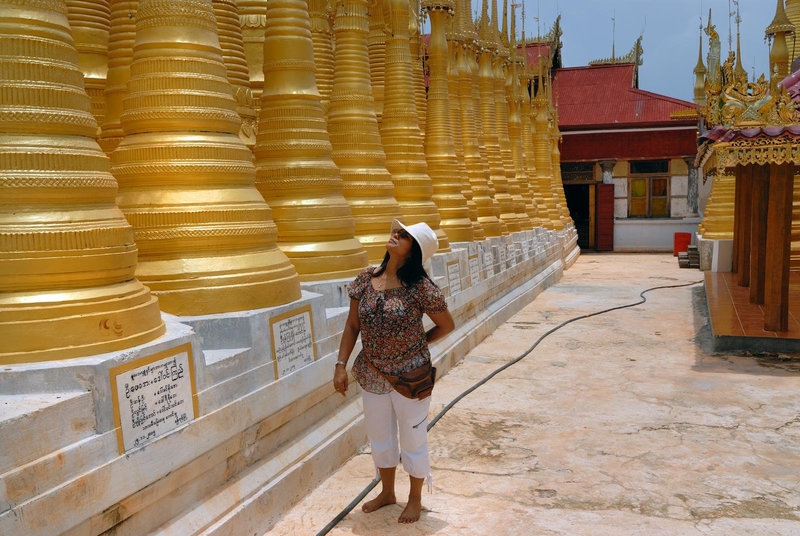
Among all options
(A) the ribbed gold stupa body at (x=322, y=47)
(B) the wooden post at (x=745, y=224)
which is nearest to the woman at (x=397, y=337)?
(A) the ribbed gold stupa body at (x=322, y=47)

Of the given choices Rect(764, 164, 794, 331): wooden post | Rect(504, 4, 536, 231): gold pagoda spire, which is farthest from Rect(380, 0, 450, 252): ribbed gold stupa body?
Rect(504, 4, 536, 231): gold pagoda spire

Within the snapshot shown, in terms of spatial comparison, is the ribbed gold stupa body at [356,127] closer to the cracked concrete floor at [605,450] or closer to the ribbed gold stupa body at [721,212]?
the cracked concrete floor at [605,450]

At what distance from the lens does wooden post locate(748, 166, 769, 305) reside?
9.16 m

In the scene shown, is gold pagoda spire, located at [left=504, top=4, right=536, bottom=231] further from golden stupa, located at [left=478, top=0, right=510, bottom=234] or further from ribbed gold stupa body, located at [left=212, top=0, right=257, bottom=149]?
ribbed gold stupa body, located at [left=212, top=0, right=257, bottom=149]

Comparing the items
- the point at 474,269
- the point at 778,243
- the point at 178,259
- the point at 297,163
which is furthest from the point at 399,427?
the point at 778,243

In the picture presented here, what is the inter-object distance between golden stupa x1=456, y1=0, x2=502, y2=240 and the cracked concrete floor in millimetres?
3521

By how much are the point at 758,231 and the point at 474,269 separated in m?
3.44

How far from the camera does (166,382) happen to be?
3225mm

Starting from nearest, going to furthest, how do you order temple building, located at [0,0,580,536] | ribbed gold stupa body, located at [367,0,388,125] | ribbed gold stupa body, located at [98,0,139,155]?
temple building, located at [0,0,580,536] → ribbed gold stupa body, located at [98,0,139,155] → ribbed gold stupa body, located at [367,0,388,125]

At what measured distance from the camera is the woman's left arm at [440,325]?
Result: 3.78 meters

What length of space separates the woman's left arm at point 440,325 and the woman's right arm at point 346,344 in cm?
37

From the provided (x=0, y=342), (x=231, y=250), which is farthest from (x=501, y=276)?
(x=0, y=342)

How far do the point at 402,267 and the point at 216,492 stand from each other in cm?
137

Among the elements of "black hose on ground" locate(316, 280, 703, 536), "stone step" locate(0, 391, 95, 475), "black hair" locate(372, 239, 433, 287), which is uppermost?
"black hair" locate(372, 239, 433, 287)
